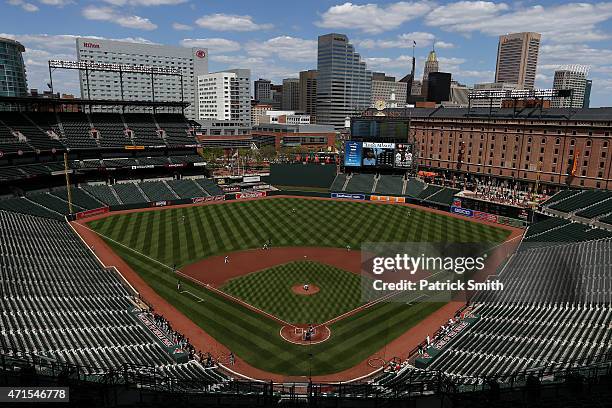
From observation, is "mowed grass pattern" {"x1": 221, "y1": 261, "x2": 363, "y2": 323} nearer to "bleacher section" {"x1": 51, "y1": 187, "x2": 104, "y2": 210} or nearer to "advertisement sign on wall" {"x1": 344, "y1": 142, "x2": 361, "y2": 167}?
"bleacher section" {"x1": 51, "y1": 187, "x2": 104, "y2": 210}

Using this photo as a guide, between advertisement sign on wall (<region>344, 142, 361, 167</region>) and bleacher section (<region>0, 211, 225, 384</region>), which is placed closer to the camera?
bleacher section (<region>0, 211, 225, 384</region>)

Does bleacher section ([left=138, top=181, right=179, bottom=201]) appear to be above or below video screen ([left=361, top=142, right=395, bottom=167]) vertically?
below

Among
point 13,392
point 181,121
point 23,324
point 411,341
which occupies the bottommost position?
point 411,341

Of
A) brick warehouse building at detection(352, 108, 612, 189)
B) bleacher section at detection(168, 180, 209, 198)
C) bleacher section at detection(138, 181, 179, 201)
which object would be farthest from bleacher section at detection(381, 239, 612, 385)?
bleacher section at detection(138, 181, 179, 201)

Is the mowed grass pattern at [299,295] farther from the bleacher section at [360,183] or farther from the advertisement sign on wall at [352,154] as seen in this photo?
the advertisement sign on wall at [352,154]

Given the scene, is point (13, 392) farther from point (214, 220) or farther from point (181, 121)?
point (181, 121)

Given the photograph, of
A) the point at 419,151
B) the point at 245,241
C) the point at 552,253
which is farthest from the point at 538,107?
the point at 245,241
